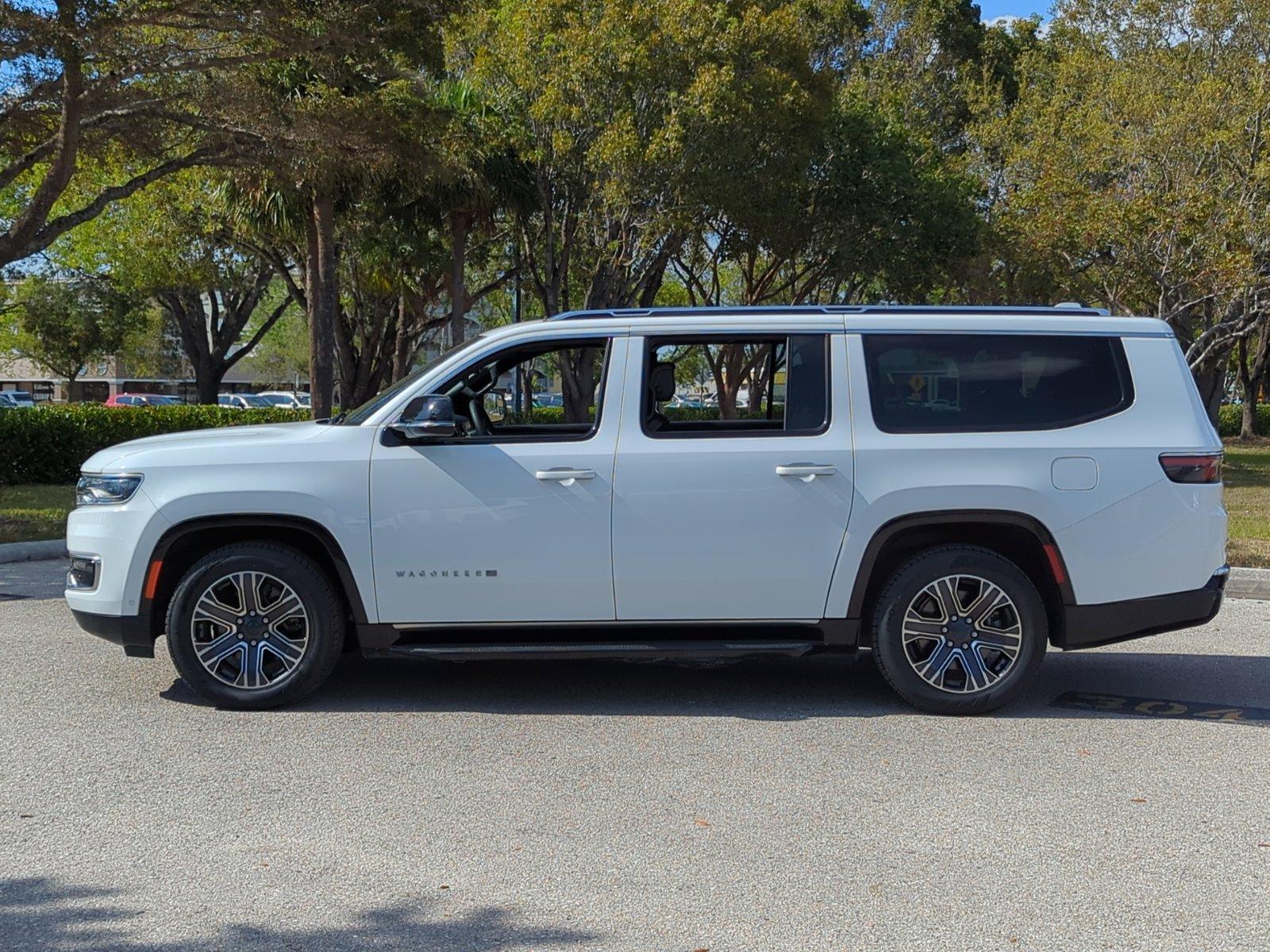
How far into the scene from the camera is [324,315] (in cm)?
1936

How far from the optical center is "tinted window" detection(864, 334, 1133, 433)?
6.19m

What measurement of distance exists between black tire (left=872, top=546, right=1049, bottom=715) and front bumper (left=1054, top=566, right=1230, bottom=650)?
160 millimetres

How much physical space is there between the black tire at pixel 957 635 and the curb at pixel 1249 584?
5033 mm

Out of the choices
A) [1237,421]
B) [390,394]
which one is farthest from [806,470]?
[1237,421]

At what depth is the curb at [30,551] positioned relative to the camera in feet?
39.0

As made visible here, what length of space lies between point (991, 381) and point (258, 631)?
3.92 m

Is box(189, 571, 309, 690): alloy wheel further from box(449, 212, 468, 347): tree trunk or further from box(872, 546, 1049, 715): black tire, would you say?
box(449, 212, 468, 347): tree trunk

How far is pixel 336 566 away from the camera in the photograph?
610cm

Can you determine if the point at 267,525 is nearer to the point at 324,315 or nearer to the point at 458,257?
the point at 324,315

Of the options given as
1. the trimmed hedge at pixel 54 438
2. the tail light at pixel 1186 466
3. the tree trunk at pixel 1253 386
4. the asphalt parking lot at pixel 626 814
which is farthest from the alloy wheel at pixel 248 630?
the tree trunk at pixel 1253 386

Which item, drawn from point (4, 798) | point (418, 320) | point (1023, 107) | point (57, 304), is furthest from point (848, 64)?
point (57, 304)

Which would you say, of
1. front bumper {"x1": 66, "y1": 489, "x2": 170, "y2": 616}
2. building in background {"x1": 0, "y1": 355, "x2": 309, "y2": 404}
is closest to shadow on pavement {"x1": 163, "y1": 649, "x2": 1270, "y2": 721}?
front bumper {"x1": 66, "y1": 489, "x2": 170, "y2": 616}

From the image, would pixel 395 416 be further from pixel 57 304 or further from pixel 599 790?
pixel 57 304

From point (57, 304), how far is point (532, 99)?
37.1 meters
